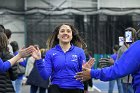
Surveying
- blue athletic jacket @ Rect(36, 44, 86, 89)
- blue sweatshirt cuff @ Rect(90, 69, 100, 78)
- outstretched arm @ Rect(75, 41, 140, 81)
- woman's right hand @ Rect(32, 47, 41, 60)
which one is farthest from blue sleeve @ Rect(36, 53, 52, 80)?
outstretched arm @ Rect(75, 41, 140, 81)

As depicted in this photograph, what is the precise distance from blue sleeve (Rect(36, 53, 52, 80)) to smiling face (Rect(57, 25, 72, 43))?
0.34 metres

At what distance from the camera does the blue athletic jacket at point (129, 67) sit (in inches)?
170

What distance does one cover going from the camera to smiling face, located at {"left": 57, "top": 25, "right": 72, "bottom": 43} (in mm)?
6629

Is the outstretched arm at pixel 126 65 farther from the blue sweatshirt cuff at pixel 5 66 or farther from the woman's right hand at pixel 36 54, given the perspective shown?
the blue sweatshirt cuff at pixel 5 66

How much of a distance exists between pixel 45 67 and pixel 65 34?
666mm

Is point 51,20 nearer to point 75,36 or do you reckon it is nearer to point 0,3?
point 0,3

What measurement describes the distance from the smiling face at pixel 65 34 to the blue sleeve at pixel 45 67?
34cm

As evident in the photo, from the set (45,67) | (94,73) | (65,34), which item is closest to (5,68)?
(45,67)

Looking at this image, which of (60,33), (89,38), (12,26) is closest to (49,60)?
(60,33)

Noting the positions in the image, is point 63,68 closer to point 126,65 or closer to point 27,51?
point 27,51

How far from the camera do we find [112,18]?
92.0 ft

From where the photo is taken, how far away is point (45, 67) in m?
6.24

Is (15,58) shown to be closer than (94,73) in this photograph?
No

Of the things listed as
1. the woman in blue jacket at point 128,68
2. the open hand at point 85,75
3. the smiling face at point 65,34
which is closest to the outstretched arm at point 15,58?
the open hand at point 85,75
